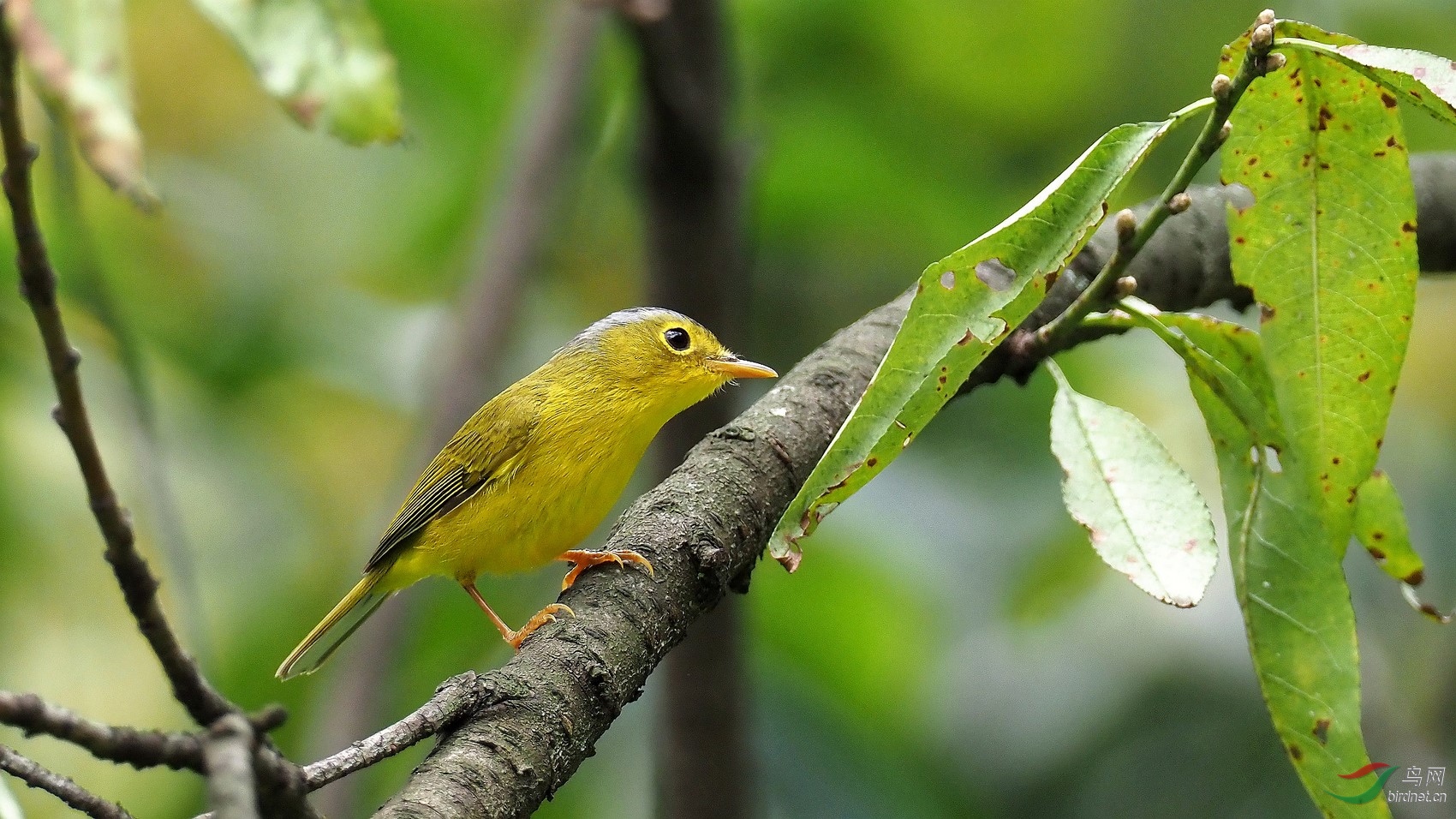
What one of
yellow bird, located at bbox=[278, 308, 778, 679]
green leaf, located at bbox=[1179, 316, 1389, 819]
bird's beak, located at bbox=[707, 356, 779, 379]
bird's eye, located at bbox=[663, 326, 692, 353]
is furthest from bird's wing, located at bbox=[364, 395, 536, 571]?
green leaf, located at bbox=[1179, 316, 1389, 819]

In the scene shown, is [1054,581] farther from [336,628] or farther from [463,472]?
[336,628]

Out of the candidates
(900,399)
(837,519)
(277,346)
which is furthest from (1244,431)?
(277,346)

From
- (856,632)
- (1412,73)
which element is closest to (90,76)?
(1412,73)

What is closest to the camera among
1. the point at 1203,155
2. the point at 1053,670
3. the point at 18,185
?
the point at 18,185

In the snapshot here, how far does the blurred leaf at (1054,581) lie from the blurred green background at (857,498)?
14 mm

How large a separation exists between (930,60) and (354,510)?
327 cm

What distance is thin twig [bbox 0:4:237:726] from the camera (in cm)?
94

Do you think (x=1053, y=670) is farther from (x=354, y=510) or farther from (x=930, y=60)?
(x=354, y=510)

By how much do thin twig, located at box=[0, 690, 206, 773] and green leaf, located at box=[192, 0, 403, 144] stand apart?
1.83 feet

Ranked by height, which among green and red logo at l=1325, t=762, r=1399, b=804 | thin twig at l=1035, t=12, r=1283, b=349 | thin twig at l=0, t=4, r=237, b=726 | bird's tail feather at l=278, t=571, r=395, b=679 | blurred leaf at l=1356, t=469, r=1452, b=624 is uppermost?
bird's tail feather at l=278, t=571, r=395, b=679

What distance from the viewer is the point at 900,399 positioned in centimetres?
183

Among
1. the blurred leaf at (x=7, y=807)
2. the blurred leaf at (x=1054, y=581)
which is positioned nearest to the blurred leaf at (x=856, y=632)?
the blurred leaf at (x=1054, y=581)

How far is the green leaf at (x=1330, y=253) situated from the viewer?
6.64ft

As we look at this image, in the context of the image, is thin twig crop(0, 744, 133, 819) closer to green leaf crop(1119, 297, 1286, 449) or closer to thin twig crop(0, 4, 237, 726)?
thin twig crop(0, 4, 237, 726)
